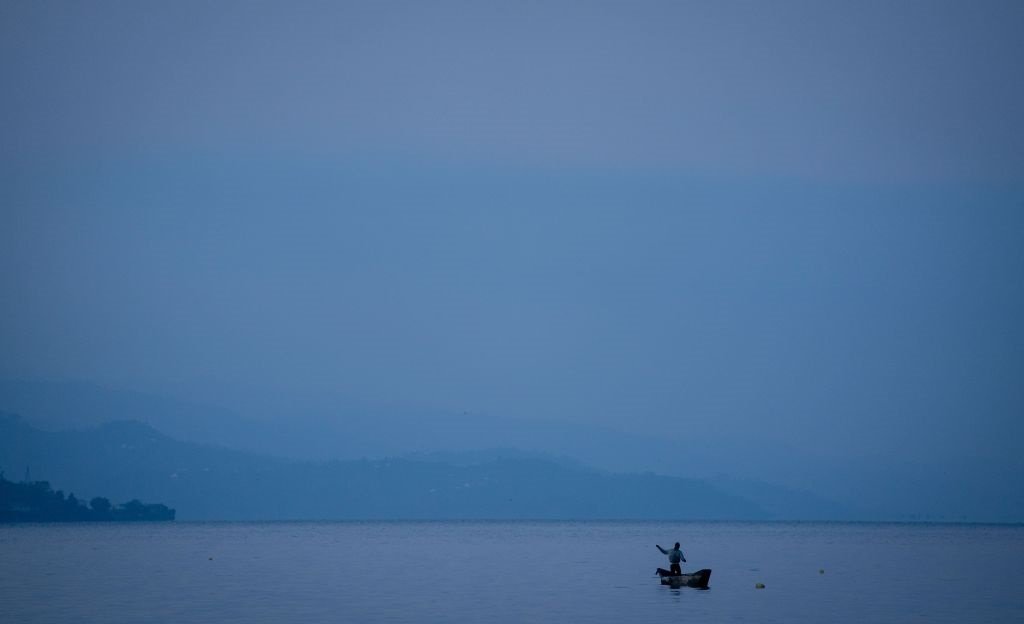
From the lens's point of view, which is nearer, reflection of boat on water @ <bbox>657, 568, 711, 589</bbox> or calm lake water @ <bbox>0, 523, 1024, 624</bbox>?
calm lake water @ <bbox>0, 523, 1024, 624</bbox>

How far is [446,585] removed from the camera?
2361 inches

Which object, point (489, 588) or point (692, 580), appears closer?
point (692, 580)

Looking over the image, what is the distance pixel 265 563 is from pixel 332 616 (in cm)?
3852

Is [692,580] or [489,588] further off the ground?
[692,580]

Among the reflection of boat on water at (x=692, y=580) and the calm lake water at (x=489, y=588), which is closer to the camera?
the calm lake water at (x=489, y=588)

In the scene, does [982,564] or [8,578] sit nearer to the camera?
[8,578]

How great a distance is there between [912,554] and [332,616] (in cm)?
7068

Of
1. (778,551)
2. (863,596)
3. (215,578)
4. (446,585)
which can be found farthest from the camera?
(778,551)

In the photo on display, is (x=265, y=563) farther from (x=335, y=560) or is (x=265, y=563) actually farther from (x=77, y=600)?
(x=77, y=600)

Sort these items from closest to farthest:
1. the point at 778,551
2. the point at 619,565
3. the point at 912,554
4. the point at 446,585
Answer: the point at 446,585 → the point at 619,565 → the point at 912,554 → the point at 778,551

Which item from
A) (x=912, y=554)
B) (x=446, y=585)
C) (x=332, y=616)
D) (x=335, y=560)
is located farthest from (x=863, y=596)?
(x=912, y=554)

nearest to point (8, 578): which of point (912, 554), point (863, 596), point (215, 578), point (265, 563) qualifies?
point (215, 578)

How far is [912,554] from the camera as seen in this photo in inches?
3959

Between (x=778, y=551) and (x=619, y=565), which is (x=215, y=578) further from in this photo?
(x=778, y=551)
